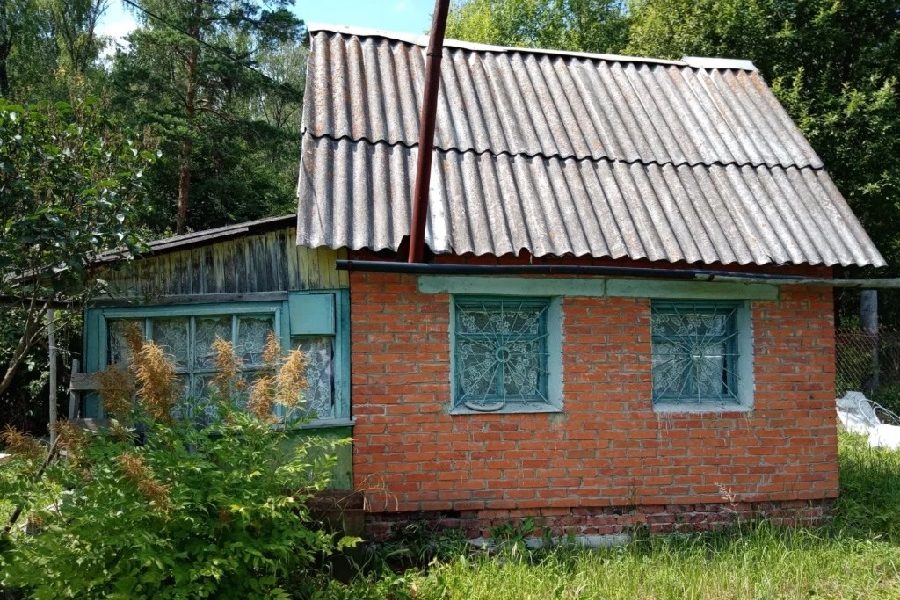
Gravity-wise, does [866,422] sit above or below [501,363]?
below

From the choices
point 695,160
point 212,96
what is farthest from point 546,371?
point 212,96

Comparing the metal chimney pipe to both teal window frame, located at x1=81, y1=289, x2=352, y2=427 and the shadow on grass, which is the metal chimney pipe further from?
the shadow on grass

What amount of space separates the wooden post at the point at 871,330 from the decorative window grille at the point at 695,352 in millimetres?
9320

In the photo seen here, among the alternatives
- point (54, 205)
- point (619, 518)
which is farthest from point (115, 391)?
point (619, 518)

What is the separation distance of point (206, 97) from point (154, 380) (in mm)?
13637

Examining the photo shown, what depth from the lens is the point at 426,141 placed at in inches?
204

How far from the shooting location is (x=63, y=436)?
4258 millimetres

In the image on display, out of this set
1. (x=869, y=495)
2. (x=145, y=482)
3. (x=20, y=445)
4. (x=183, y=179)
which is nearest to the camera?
(x=145, y=482)

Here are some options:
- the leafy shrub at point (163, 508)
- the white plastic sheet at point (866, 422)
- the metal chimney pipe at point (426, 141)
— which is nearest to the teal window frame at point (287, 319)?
the metal chimney pipe at point (426, 141)

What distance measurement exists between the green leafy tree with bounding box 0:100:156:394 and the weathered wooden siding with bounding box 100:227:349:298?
469mm

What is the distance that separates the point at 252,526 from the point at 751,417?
13.6 feet

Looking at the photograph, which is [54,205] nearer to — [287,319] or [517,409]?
[287,319]

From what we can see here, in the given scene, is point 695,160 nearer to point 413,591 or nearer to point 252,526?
point 413,591

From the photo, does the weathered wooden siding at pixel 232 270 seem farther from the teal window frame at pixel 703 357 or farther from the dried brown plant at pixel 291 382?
the teal window frame at pixel 703 357
